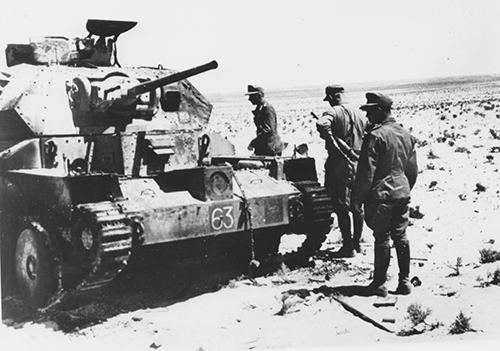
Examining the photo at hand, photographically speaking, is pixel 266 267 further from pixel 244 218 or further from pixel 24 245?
pixel 24 245

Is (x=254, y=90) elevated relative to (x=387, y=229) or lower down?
elevated

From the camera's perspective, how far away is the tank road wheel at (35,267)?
6.95 metres

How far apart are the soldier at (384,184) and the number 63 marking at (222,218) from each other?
144 centimetres

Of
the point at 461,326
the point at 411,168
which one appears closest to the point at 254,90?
the point at 411,168

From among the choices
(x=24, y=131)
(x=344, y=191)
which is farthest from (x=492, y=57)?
(x=24, y=131)

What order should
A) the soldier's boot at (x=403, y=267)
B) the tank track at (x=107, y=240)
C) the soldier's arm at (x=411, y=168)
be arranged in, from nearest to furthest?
1. the tank track at (x=107, y=240)
2. the soldier's boot at (x=403, y=267)
3. the soldier's arm at (x=411, y=168)

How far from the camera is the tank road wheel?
6.95m

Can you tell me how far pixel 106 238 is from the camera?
6.21 metres

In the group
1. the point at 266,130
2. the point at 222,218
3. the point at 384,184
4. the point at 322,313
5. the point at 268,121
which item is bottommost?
the point at 322,313

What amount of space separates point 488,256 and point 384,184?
2.09 meters

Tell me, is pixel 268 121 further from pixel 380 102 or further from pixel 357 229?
pixel 380 102

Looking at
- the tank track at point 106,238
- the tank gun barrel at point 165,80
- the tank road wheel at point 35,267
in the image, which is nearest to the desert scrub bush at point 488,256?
the tank gun barrel at point 165,80

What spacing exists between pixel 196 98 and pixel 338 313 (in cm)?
390

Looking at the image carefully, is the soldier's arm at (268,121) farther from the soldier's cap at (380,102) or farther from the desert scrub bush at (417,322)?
the desert scrub bush at (417,322)
